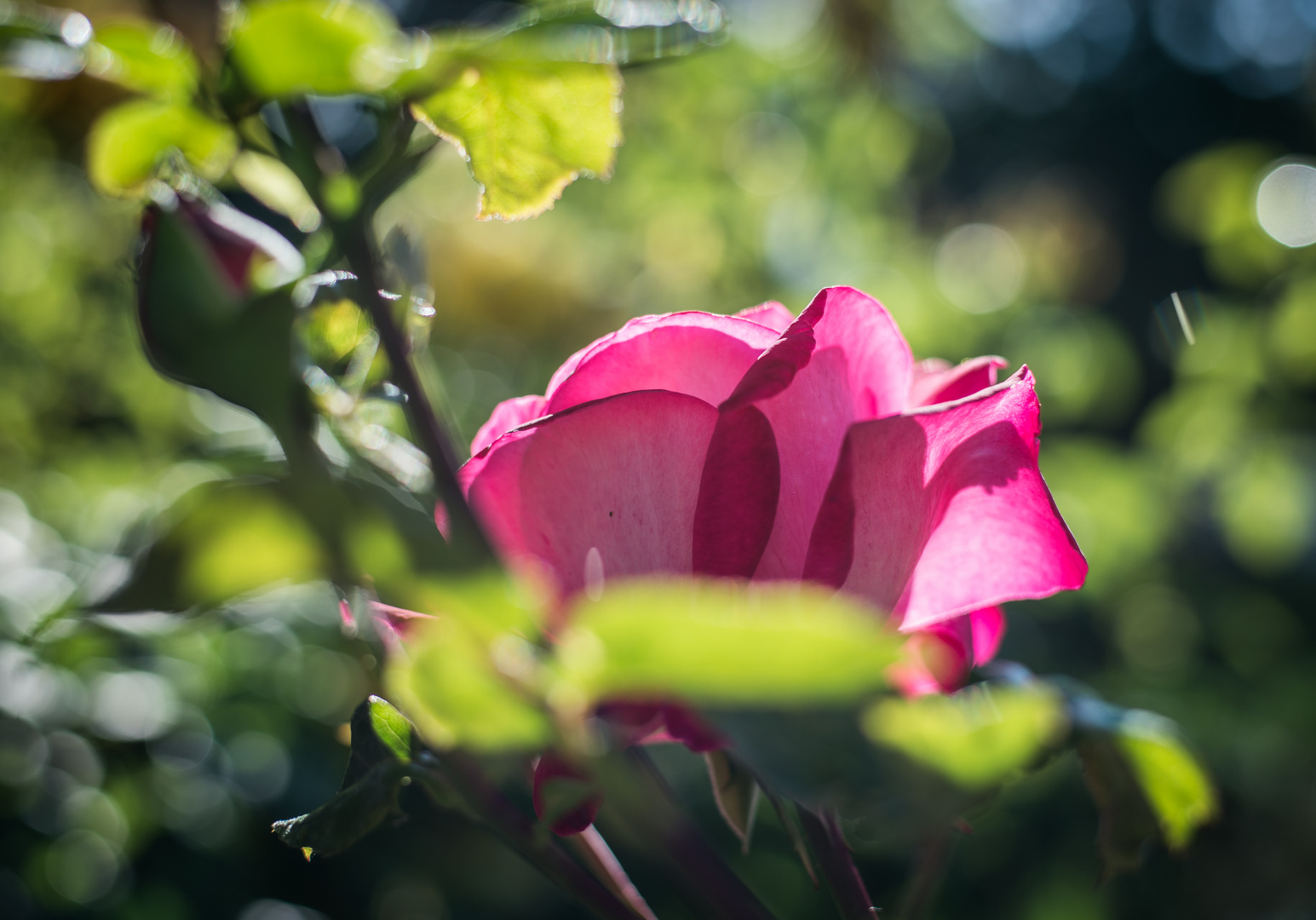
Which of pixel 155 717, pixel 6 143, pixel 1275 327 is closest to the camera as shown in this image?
pixel 155 717

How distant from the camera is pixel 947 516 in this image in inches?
9.4

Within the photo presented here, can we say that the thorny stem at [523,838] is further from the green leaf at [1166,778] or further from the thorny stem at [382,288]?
the green leaf at [1166,778]

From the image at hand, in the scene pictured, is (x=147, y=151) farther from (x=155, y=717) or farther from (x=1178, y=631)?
(x=1178, y=631)

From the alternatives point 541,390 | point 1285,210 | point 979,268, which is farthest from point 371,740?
point 979,268

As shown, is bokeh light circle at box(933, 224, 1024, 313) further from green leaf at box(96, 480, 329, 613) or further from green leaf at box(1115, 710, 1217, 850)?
green leaf at box(96, 480, 329, 613)

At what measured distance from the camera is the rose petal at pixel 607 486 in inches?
10.1

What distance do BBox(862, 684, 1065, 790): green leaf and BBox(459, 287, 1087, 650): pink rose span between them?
53mm

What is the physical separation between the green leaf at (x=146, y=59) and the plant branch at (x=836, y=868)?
29 centimetres

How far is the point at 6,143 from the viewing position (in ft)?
4.39

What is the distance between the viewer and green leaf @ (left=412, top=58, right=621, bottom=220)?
262mm

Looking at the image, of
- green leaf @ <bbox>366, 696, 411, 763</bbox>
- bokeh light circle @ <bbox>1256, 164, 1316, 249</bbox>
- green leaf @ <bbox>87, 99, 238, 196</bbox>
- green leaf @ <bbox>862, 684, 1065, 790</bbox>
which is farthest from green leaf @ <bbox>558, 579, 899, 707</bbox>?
bokeh light circle @ <bbox>1256, 164, 1316, 249</bbox>

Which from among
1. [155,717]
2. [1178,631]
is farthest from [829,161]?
[155,717]

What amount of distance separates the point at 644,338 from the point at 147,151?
0.18m

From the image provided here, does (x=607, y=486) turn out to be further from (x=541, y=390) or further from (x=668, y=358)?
(x=541, y=390)
